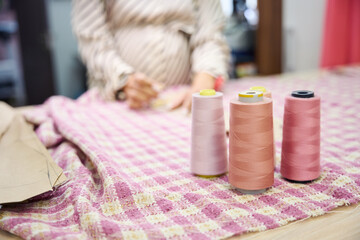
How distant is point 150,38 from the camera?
1220mm

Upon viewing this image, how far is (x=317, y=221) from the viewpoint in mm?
474

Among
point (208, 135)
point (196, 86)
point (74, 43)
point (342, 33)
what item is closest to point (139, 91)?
point (196, 86)

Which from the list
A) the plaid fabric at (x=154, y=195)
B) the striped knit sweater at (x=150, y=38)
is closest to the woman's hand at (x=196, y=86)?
the striped knit sweater at (x=150, y=38)

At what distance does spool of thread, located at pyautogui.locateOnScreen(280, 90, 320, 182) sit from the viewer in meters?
0.52

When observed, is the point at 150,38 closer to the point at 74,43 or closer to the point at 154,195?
the point at 154,195

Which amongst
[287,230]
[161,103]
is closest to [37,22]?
[161,103]

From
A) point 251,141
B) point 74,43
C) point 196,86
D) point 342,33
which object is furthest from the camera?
point 74,43

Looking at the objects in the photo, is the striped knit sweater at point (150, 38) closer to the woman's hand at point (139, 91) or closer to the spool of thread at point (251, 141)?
the woman's hand at point (139, 91)

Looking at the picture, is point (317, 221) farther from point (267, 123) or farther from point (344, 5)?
point (344, 5)

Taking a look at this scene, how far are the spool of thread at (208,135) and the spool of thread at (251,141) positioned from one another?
0.18 feet

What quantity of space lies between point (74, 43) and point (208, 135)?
117 inches

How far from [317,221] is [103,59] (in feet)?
2.92

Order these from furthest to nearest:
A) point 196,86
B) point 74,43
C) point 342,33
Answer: point 74,43 < point 342,33 < point 196,86

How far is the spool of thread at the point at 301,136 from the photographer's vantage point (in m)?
0.52
